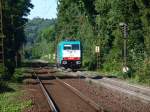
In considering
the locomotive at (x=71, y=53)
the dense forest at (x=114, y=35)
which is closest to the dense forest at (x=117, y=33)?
the dense forest at (x=114, y=35)

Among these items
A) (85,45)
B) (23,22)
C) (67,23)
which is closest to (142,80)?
(85,45)

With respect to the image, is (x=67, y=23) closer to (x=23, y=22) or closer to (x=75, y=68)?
(x=23, y=22)

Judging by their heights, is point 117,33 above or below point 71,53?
above

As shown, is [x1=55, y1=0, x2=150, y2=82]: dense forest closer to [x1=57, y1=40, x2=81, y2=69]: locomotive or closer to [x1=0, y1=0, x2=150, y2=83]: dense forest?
[x1=0, y1=0, x2=150, y2=83]: dense forest

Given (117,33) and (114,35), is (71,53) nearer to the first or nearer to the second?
(117,33)

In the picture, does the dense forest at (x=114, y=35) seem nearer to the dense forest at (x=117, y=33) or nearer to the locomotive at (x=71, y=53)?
the dense forest at (x=117, y=33)

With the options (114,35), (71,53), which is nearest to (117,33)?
(114,35)

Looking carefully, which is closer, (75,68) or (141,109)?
(141,109)

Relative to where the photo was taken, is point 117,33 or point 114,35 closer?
point 117,33

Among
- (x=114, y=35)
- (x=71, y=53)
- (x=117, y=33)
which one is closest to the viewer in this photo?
(x=117, y=33)

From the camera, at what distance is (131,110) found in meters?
18.6

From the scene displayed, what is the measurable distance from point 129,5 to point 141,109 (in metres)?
31.6

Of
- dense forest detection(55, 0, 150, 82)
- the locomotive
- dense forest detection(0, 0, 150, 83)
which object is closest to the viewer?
dense forest detection(55, 0, 150, 82)

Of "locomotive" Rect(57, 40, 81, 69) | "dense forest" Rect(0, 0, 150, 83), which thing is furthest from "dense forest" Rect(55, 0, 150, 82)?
"locomotive" Rect(57, 40, 81, 69)
